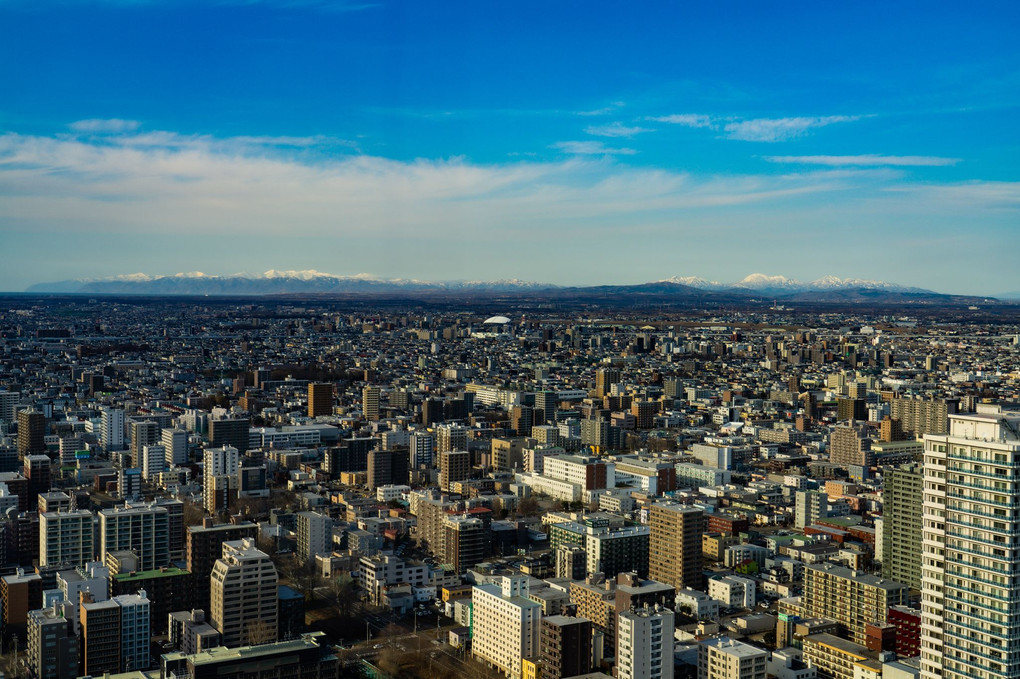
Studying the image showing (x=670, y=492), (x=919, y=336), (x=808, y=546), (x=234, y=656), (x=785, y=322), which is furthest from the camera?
(x=785, y=322)

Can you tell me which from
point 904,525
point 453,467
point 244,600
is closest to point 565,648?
point 244,600

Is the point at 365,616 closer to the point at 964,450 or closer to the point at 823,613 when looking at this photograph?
the point at 823,613

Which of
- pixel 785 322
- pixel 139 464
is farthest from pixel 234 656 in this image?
pixel 785 322

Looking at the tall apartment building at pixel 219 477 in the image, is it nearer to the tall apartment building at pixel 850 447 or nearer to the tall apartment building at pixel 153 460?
the tall apartment building at pixel 153 460

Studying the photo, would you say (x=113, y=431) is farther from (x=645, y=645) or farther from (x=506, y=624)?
(x=645, y=645)

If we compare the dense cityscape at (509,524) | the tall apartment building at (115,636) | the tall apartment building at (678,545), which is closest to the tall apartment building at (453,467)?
the dense cityscape at (509,524)

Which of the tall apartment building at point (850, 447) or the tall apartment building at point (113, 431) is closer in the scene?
the tall apartment building at point (850, 447)
